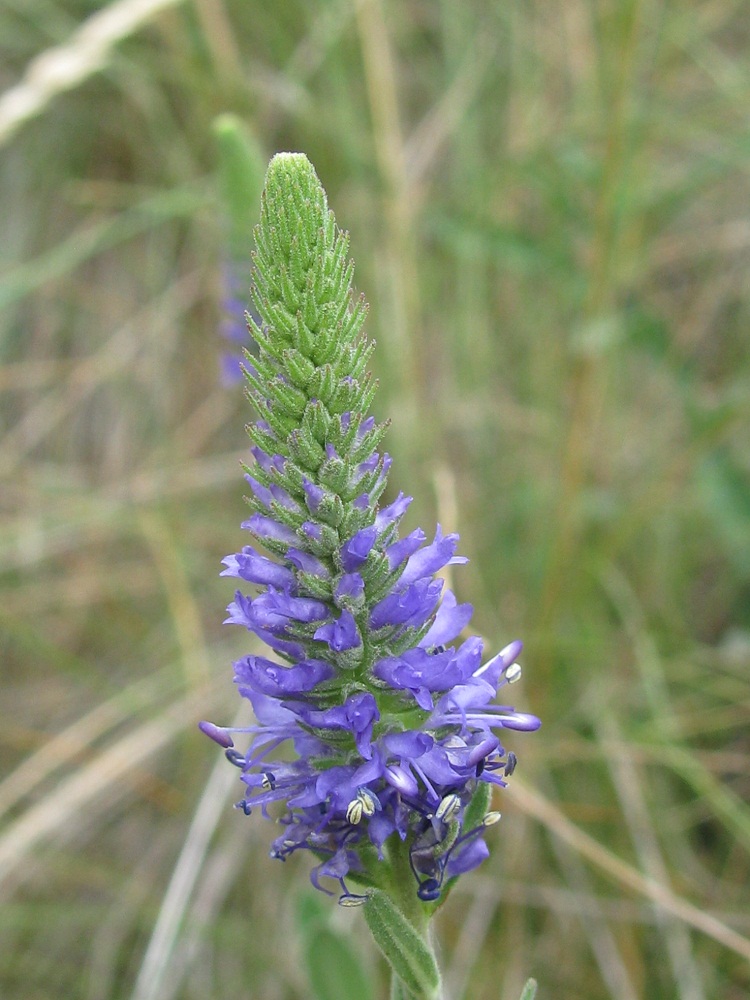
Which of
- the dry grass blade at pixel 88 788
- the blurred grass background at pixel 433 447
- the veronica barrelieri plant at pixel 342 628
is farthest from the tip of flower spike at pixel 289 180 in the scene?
the dry grass blade at pixel 88 788

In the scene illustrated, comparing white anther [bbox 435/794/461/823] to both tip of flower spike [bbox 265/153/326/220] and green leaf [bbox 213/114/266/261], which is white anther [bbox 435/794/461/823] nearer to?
tip of flower spike [bbox 265/153/326/220]

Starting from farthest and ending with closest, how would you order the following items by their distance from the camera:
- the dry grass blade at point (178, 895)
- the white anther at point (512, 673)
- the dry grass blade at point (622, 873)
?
the dry grass blade at point (178, 895)
the dry grass blade at point (622, 873)
the white anther at point (512, 673)

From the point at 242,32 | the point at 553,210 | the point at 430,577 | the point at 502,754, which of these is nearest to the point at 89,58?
the point at 553,210

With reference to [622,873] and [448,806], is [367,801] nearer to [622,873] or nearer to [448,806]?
[448,806]

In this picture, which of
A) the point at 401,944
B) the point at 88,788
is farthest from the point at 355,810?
the point at 88,788

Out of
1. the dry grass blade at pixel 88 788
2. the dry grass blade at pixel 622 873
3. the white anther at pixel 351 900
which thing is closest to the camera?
the white anther at pixel 351 900

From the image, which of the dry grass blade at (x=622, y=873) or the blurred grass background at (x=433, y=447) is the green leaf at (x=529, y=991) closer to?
the dry grass blade at (x=622, y=873)
